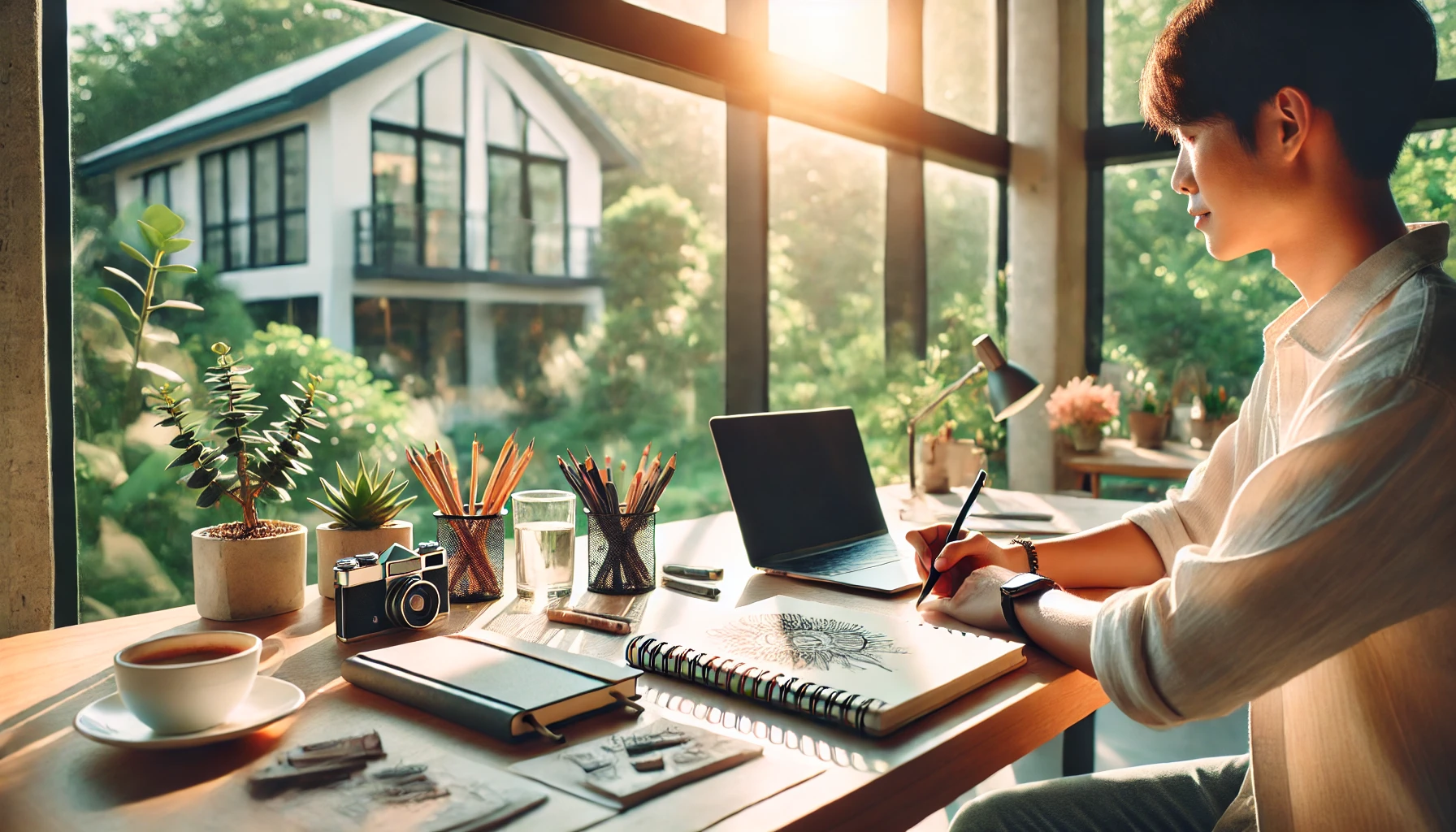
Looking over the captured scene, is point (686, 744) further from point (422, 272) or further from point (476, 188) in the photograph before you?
point (476, 188)

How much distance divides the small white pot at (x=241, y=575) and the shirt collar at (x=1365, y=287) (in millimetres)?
1125

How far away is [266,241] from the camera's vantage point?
335 cm

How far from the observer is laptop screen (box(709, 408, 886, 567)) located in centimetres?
145

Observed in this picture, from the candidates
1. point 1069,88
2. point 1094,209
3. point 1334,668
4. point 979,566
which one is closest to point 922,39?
point 1069,88

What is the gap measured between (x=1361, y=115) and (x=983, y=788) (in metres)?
2.01

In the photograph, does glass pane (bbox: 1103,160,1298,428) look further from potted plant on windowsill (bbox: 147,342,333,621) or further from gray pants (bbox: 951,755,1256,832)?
potted plant on windowsill (bbox: 147,342,333,621)

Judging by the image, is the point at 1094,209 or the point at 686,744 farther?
the point at 1094,209

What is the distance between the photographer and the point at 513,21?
1.84 m

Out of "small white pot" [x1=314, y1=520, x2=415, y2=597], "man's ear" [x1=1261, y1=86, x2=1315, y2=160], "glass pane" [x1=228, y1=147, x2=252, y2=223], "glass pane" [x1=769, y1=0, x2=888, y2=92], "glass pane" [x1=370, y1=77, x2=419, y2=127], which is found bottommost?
"small white pot" [x1=314, y1=520, x2=415, y2=597]

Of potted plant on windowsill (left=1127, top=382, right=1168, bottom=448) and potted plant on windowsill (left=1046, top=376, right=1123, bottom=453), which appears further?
potted plant on windowsill (left=1127, top=382, right=1168, bottom=448)

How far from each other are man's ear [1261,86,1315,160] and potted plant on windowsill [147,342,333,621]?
1.08 m

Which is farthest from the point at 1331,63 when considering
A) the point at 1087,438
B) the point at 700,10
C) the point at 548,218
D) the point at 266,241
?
the point at 548,218

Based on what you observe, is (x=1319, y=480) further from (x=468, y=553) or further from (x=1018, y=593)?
(x=468, y=553)

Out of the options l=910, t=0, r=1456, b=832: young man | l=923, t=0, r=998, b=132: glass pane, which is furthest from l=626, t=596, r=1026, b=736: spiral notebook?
l=923, t=0, r=998, b=132: glass pane
